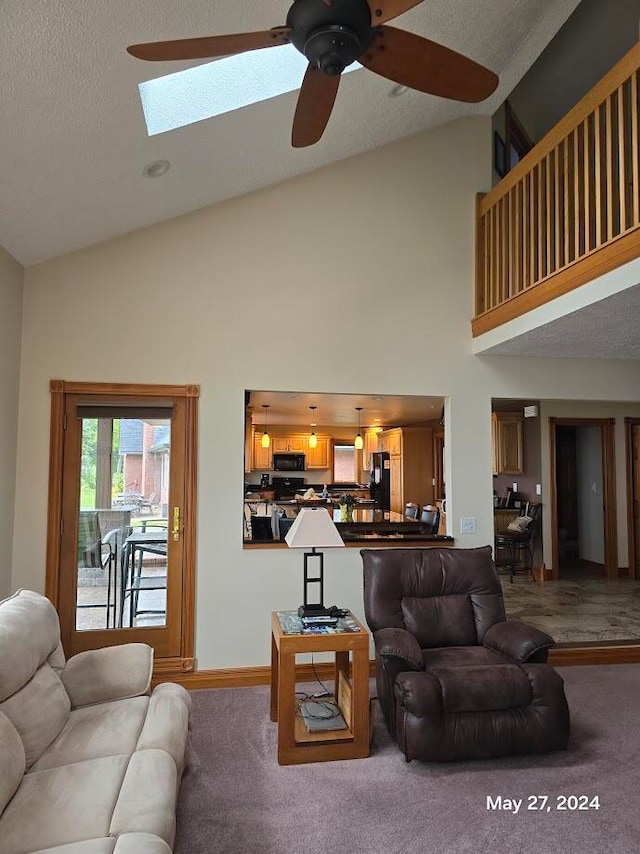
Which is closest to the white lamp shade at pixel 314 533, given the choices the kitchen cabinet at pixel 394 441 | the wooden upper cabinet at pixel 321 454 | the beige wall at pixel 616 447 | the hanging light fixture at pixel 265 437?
the hanging light fixture at pixel 265 437

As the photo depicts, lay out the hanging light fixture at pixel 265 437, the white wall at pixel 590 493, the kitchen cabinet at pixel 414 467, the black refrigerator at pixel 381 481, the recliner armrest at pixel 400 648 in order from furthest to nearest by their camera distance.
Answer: the black refrigerator at pixel 381 481, the kitchen cabinet at pixel 414 467, the hanging light fixture at pixel 265 437, the white wall at pixel 590 493, the recliner armrest at pixel 400 648

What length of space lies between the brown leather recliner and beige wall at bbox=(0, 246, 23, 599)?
7.54ft

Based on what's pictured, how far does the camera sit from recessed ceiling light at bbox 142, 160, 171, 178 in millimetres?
3287

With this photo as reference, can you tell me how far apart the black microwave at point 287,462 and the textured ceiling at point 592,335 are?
6.91 metres

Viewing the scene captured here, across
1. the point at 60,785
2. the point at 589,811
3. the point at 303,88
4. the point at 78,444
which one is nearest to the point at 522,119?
the point at 303,88

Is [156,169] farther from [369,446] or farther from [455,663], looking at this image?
[369,446]

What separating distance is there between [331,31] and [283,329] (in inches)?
99.9

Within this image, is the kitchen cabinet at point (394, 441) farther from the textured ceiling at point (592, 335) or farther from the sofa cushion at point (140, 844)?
the sofa cushion at point (140, 844)

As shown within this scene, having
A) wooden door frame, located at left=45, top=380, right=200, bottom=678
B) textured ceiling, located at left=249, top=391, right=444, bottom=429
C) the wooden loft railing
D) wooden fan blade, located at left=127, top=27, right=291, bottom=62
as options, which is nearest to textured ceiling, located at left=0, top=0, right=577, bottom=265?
wooden fan blade, located at left=127, top=27, right=291, bottom=62

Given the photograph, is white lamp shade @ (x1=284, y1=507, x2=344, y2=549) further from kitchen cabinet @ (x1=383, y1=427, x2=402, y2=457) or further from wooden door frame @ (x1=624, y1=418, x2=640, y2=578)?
kitchen cabinet @ (x1=383, y1=427, x2=402, y2=457)

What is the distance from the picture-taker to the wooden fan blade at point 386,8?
1693 mm

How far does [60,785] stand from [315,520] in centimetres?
168

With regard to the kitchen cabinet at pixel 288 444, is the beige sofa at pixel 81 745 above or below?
below

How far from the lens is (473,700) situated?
9.35ft
